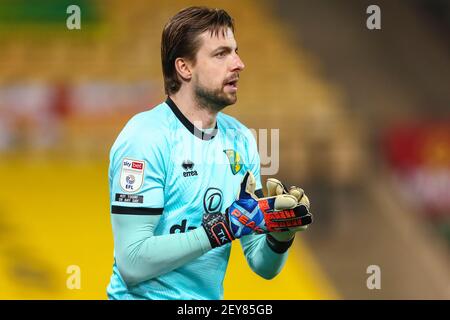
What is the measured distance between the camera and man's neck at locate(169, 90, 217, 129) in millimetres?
4598

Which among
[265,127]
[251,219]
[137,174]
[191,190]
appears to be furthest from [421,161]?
[137,174]

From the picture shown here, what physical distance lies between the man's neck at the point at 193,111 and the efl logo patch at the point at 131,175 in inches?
16.5

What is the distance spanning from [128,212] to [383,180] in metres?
8.02

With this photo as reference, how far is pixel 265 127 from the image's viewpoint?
1149cm

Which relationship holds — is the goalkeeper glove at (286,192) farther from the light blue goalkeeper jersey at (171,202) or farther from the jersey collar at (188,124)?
the jersey collar at (188,124)

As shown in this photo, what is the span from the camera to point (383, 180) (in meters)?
11.9

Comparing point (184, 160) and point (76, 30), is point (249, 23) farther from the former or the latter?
point (184, 160)

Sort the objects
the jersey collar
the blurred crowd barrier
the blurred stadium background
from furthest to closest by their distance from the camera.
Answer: the blurred crowd barrier
the blurred stadium background
the jersey collar

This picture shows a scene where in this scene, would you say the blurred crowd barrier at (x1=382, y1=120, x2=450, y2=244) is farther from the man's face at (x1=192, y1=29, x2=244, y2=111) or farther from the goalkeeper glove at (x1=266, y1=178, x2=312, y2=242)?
the man's face at (x1=192, y1=29, x2=244, y2=111)

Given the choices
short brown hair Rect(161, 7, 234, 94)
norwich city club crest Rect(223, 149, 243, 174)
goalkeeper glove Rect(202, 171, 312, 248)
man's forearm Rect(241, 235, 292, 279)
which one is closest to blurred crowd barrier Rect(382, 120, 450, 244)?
man's forearm Rect(241, 235, 292, 279)

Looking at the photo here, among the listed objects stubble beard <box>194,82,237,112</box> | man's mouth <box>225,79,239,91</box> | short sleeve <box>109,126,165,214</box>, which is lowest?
short sleeve <box>109,126,165,214</box>

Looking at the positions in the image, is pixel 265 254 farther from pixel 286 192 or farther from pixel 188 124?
pixel 188 124

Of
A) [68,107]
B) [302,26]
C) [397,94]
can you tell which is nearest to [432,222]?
[397,94]

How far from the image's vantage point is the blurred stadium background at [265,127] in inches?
415
